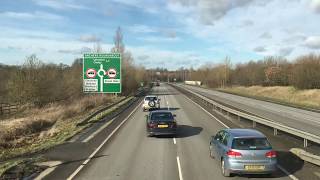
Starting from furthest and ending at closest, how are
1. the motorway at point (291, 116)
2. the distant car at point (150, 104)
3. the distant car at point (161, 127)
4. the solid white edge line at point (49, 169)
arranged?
the distant car at point (150, 104)
the motorway at point (291, 116)
the distant car at point (161, 127)
the solid white edge line at point (49, 169)

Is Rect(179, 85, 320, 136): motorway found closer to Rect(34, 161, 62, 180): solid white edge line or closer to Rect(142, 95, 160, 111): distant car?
Rect(142, 95, 160, 111): distant car

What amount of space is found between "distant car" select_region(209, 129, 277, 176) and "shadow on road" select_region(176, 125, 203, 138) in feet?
36.2

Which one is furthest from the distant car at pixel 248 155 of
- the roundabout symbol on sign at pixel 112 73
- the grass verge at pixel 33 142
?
the roundabout symbol on sign at pixel 112 73

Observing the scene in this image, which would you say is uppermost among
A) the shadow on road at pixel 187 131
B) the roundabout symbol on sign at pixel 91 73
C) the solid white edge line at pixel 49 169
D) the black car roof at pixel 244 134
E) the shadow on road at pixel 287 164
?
the roundabout symbol on sign at pixel 91 73

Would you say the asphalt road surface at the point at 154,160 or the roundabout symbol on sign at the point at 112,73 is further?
the roundabout symbol on sign at the point at 112,73

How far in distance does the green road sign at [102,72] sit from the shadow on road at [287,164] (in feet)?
72.0

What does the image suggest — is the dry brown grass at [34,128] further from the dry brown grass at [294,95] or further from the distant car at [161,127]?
the dry brown grass at [294,95]

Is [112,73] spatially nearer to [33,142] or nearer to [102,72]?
[102,72]

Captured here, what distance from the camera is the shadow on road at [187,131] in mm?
25513

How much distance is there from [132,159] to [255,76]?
9750cm

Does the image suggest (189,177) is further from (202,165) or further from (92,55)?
(92,55)

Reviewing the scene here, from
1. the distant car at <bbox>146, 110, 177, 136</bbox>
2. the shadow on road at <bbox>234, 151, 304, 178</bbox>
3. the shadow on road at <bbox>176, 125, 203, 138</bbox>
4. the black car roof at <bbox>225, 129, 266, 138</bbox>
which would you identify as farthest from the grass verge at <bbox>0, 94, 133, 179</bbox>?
the shadow on road at <bbox>234, 151, 304, 178</bbox>

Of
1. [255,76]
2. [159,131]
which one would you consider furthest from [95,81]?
[255,76]

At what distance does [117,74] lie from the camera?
3878 cm
